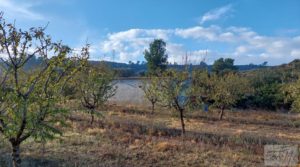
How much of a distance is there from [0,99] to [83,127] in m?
10.1

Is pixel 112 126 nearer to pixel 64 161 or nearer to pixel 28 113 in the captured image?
pixel 64 161

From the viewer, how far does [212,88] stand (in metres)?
28.0

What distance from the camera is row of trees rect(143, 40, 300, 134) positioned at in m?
17.0

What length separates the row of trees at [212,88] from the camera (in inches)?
670

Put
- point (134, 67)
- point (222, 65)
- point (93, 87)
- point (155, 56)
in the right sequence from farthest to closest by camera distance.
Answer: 1. point (134, 67)
2. point (222, 65)
3. point (155, 56)
4. point (93, 87)

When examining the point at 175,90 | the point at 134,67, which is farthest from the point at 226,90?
the point at 134,67

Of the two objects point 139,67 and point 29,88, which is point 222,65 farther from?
point 29,88

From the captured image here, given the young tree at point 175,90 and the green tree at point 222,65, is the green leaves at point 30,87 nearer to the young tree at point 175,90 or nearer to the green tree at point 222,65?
the young tree at point 175,90

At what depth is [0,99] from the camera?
656cm

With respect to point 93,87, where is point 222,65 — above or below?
above

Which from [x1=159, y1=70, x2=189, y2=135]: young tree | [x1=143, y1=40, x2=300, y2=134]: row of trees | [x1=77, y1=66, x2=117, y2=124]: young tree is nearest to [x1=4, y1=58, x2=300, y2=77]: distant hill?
[x1=143, y1=40, x2=300, y2=134]: row of trees

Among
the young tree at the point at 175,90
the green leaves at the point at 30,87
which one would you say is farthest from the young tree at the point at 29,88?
the young tree at the point at 175,90

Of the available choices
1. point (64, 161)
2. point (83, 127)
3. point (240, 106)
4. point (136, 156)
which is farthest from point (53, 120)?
point (240, 106)

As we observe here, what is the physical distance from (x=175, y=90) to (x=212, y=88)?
12.0 m
